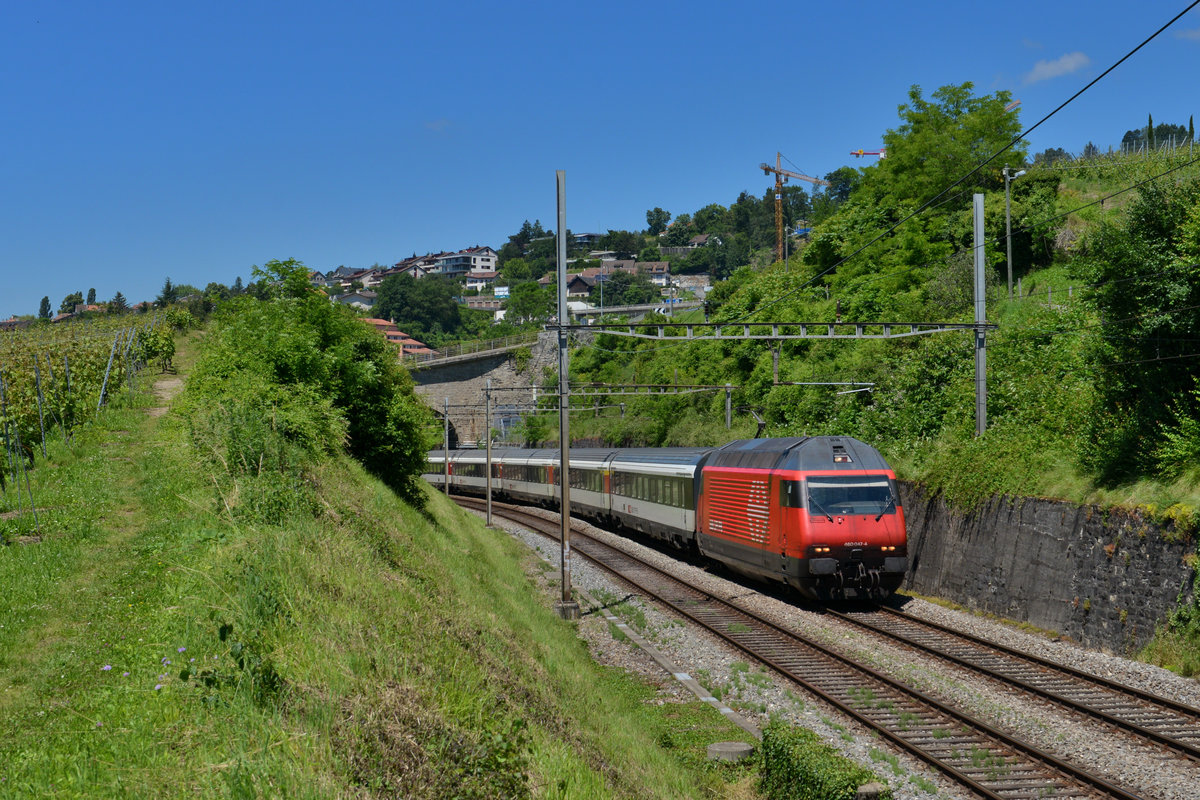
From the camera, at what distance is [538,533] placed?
39594mm

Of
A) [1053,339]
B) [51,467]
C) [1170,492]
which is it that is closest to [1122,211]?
[1170,492]

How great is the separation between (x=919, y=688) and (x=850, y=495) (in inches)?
245

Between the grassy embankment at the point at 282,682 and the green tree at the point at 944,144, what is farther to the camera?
the green tree at the point at 944,144

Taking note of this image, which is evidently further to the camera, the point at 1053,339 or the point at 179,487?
the point at 1053,339

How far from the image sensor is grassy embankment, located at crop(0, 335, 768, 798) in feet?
20.6

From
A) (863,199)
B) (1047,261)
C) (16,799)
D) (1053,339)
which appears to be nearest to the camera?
(16,799)

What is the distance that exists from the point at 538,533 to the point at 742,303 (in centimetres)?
3254

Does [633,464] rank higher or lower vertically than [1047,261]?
lower

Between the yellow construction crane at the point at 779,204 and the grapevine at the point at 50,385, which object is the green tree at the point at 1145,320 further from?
the yellow construction crane at the point at 779,204

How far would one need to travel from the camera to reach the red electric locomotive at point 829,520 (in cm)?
1916

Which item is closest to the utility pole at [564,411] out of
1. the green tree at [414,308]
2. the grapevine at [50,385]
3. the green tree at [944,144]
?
the grapevine at [50,385]

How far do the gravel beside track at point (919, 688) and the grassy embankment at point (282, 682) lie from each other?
1.28 meters

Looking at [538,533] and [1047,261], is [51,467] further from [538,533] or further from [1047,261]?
[1047,261]

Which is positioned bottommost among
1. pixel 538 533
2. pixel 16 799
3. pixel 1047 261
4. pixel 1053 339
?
pixel 538 533
